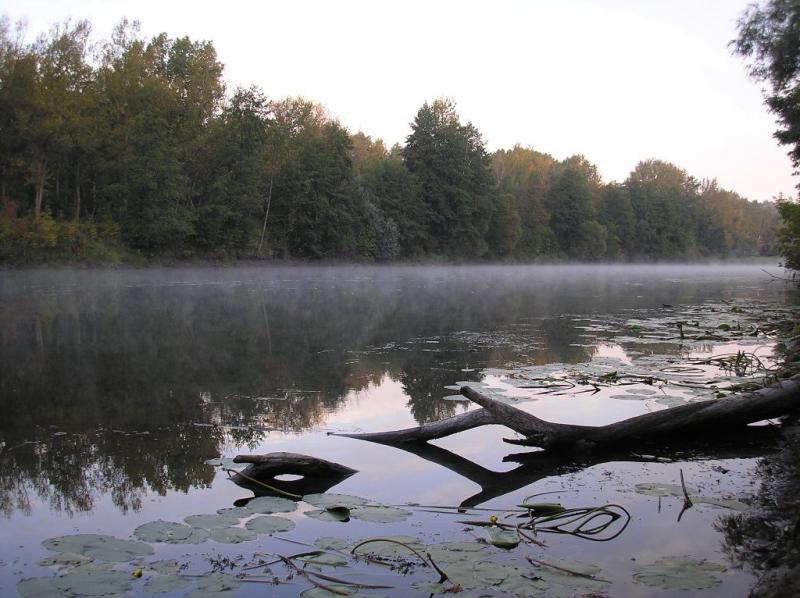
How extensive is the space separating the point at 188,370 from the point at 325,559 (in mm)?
5988

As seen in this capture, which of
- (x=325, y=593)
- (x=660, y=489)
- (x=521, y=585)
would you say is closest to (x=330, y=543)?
(x=325, y=593)

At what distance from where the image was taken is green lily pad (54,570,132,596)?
2.84 metres

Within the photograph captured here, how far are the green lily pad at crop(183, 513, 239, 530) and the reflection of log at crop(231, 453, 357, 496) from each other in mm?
593

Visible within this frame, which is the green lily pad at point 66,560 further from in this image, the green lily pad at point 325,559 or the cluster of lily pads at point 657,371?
the cluster of lily pads at point 657,371

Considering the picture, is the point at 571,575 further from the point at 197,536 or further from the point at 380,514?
the point at 197,536

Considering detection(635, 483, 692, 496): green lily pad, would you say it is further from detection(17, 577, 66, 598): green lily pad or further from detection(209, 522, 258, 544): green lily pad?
detection(17, 577, 66, 598): green lily pad

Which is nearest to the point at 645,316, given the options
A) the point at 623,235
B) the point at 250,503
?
the point at 250,503

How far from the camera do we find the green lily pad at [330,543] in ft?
11.0

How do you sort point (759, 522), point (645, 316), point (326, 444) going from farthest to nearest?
1. point (645, 316)
2. point (326, 444)
3. point (759, 522)

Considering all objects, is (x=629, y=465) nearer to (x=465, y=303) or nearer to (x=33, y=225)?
(x=465, y=303)

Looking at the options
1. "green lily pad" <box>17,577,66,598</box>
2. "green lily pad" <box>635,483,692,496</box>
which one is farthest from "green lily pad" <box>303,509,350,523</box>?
"green lily pad" <box>635,483,692,496</box>

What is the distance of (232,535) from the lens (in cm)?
344

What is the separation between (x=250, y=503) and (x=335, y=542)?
0.74m

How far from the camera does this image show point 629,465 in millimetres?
4902
